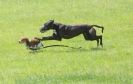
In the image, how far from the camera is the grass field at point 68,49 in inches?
575

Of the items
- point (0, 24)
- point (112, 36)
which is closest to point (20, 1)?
point (0, 24)

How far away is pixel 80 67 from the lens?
647 inches

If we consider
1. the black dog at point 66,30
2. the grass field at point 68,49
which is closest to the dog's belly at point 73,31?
the black dog at point 66,30

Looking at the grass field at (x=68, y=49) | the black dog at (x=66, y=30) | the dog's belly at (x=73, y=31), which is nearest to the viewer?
the grass field at (x=68, y=49)

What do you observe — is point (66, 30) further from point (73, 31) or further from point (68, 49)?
point (68, 49)

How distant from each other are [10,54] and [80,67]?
460 cm

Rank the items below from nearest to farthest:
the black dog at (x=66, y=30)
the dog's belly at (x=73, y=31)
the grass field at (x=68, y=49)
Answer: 1. the grass field at (x=68, y=49)
2. the black dog at (x=66, y=30)
3. the dog's belly at (x=73, y=31)

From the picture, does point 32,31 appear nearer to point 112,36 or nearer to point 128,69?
point 112,36

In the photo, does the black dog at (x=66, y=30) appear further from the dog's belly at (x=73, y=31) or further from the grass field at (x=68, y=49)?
the grass field at (x=68, y=49)

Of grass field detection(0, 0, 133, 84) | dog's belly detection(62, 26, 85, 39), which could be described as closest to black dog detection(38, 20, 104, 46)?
dog's belly detection(62, 26, 85, 39)

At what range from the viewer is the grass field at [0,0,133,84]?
14609 mm

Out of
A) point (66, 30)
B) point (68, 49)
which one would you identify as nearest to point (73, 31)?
point (66, 30)

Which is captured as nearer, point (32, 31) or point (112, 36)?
point (112, 36)

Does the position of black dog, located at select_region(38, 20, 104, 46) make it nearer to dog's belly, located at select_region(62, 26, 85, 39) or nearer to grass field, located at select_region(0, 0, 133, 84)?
dog's belly, located at select_region(62, 26, 85, 39)
